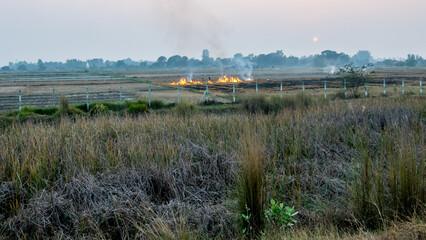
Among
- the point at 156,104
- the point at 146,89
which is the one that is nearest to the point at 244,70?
the point at 146,89

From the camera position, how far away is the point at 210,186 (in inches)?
283

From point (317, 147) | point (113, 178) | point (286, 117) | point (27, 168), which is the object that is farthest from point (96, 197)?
point (286, 117)

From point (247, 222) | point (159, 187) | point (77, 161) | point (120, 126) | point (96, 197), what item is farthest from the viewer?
→ point (120, 126)

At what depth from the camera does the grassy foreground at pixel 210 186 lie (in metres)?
5.44

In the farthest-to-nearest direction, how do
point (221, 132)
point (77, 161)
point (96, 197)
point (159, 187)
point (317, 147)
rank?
point (221, 132) < point (317, 147) < point (77, 161) < point (159, 187) < point (96, 197)

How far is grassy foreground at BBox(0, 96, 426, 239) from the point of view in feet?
17.8

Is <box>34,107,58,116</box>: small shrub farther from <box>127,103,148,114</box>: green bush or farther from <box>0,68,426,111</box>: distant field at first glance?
<box>127,103,148,114</box>: green bush

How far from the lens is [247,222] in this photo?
5555 mm

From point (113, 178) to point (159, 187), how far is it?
81 cm

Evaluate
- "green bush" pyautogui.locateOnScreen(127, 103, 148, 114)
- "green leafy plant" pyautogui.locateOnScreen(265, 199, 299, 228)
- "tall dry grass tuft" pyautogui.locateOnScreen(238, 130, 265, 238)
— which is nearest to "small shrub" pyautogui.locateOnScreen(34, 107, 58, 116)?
"green bush" pyautogui.locateOnScreen(127, 103, 148, 114)

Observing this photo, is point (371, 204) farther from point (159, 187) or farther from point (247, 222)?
point (159, 187)

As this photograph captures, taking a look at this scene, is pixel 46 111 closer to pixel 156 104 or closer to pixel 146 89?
pixel 156 104

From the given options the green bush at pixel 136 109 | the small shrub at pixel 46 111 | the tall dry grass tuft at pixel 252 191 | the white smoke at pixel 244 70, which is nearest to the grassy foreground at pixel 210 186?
the tall dry grass tuft at pixel 252 191

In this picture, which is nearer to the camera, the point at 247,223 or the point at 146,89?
the point at 247,223
